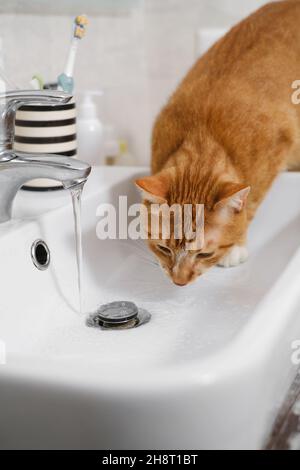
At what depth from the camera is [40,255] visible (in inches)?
33.4

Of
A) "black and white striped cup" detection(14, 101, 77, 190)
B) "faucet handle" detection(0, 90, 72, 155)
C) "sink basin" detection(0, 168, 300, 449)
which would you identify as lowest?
"sink basin" detection(0, 168, 300, 449)

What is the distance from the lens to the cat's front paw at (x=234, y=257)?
101cm

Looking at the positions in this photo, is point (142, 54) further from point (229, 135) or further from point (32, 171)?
point (32, 171)

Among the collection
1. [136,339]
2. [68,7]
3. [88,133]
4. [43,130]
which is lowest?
[136,339]

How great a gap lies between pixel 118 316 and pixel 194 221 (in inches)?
7.5

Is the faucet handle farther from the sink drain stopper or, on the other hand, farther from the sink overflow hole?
the sink drain stopper

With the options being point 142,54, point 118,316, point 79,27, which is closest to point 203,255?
point 118,316

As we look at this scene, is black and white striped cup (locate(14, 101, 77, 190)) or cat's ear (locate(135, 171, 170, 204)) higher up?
black and white striped cup (locate(14, 101, 77, 190))

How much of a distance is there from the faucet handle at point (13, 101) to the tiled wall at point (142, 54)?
69cm

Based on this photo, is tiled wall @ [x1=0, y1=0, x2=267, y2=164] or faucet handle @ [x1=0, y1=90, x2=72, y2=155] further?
tiled wall @ [x1=0, y1=0, x2=267, y2=164]

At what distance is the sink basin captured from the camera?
1.44 ft

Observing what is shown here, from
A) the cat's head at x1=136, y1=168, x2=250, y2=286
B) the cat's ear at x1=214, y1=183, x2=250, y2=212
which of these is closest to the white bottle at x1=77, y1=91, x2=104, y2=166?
the cat's head at x1=136, y1=168, x2=250, y2=286

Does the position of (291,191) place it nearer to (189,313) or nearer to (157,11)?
(189,313)

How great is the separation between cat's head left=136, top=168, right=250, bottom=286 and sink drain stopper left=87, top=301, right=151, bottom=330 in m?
0.10
